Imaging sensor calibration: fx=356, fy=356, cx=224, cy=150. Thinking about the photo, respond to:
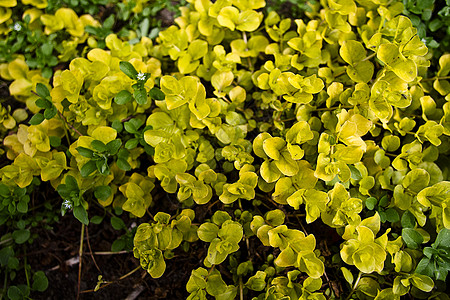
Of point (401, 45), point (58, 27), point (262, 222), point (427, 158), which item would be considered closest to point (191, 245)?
point (262, 222)

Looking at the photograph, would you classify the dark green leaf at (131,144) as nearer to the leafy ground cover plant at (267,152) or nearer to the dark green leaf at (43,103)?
the leafy ground cover plant at (267,152)

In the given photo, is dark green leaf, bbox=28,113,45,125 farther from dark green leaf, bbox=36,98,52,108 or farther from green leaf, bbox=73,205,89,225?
green leaf, bbox=73,205,89,225

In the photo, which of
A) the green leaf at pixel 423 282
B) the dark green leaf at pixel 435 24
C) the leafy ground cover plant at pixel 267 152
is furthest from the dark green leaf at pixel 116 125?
the dark green leaf at pixel 435 24

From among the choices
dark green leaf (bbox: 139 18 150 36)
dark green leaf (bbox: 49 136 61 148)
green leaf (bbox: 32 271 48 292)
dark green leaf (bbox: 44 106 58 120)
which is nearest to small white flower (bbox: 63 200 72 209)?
dark green leaf (bbox: 49 136 61 148)

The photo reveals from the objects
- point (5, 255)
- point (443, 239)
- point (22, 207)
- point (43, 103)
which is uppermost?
point (43, 103)

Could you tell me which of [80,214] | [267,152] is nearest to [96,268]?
[80,214]

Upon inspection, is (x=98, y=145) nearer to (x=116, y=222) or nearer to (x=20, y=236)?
(x=116, y=222)
